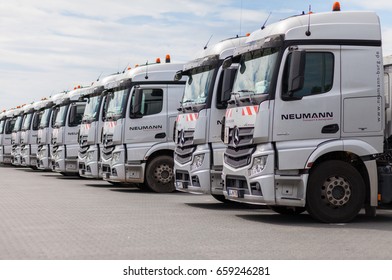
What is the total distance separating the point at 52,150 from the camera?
2742cm

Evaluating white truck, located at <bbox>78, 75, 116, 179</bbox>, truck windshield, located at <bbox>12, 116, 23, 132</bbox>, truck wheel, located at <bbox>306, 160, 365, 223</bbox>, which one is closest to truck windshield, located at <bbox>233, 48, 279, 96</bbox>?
truck wheel, located at <bbox>306, 160, 365, 223</bbox>

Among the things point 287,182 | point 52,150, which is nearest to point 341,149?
point 287,182

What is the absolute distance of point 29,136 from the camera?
33750 millimetres

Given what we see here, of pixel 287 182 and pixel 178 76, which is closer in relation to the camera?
pixel 287 182

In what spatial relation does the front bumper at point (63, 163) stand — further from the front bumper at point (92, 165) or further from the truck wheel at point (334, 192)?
the truck wheel at point (334, 192)

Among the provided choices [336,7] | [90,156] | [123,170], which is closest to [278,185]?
[336,7]

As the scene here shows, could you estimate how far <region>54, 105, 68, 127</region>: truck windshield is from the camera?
2677 centimetres

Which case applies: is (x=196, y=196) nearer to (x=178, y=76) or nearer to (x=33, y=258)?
(x=178, y=76)

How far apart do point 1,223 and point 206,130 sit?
4418mm

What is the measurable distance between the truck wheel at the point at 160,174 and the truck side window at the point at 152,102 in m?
1.12

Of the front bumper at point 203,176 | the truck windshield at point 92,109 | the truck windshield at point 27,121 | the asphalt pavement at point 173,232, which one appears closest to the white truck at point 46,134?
the truck windshield at point 27,121

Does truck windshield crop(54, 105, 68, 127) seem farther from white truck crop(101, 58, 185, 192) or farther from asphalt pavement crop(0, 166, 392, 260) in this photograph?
asphalt pavement crop(0, 166, 392, 260)

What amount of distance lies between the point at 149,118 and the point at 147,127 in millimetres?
219

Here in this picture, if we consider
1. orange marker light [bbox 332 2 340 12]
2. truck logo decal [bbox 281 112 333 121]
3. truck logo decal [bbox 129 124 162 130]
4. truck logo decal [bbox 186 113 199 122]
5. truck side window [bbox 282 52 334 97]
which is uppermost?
orange marker light [bbox 332 2 340 12]
